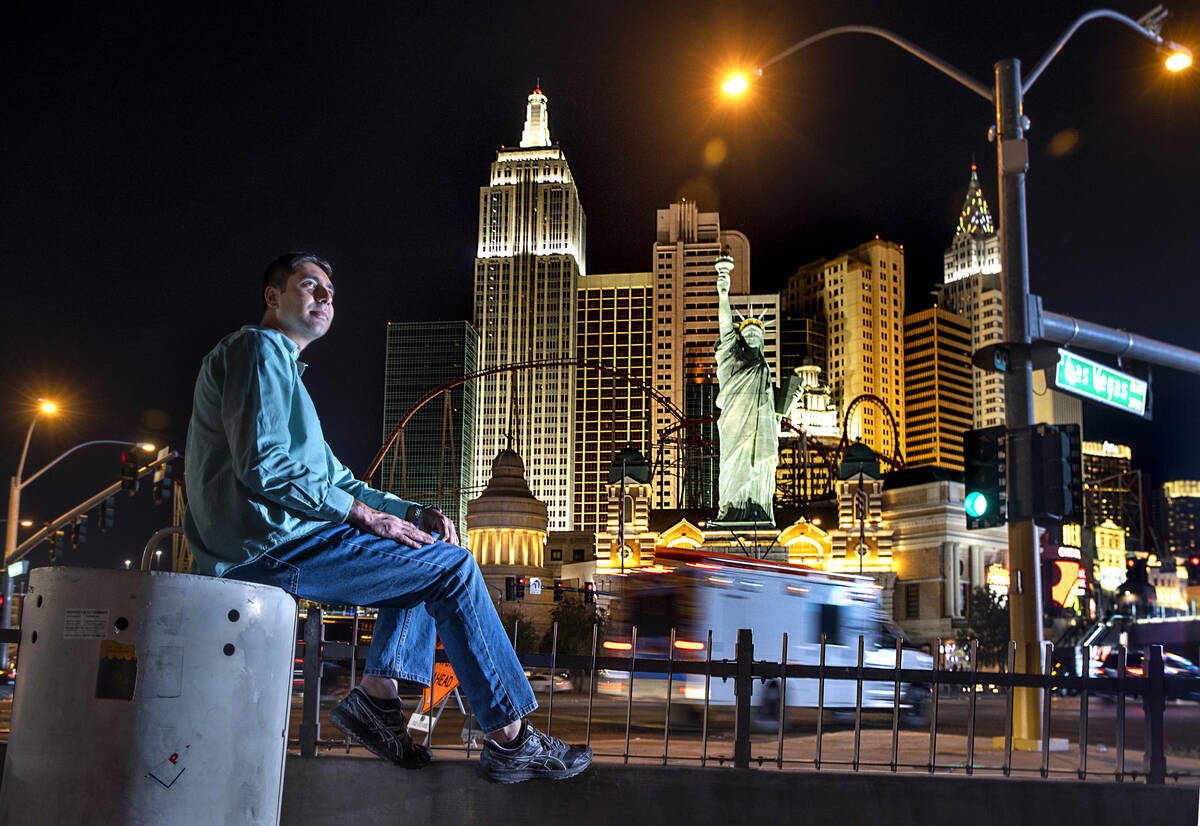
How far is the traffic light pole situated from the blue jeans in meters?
7.93

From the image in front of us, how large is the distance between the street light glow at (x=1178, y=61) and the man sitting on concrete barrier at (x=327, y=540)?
12610 mm

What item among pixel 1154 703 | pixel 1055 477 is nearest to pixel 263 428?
pixel 1154 703

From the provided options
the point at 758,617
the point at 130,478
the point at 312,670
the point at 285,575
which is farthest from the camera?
the point at 130,478

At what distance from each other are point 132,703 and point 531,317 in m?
146

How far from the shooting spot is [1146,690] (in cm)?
657

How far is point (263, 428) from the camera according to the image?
12.6 ft

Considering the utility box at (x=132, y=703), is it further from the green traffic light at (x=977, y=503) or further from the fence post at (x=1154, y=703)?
the green traffic light at (x=977, y=503)

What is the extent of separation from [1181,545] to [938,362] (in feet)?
127

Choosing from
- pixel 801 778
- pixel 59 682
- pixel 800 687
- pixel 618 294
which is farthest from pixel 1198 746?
pixel 618 294

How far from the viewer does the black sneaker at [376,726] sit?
461 cm

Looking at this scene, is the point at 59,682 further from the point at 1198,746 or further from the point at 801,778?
the point at 1198,746

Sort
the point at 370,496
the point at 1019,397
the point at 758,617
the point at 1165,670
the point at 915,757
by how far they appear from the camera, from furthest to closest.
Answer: the point at 758,617, the point at 1165,670, the point at 1019,397, the point at 915,757, the point at 370,496

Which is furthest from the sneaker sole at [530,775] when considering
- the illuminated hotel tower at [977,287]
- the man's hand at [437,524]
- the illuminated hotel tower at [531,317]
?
the illuminated hotel tower at [977,287]

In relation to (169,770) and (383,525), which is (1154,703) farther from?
(169,770)
